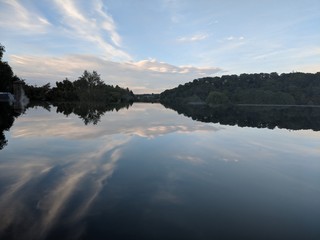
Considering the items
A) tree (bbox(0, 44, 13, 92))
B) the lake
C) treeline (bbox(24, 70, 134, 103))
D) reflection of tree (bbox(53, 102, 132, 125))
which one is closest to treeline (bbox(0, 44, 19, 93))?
tree (bbox(0, 44, 13, 92))

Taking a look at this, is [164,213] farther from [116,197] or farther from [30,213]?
[30,213]

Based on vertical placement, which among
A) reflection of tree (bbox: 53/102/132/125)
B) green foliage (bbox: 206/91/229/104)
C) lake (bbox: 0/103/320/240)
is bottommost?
green foliage (bbox: 206/91/229/104)

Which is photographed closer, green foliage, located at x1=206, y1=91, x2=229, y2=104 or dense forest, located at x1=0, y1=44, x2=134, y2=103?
dense forest, located at x1=0, y1=44, x2=134, y2=103

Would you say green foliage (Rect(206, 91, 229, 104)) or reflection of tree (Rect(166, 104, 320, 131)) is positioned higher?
reflection of tree (Rect(166, 104, 320, 131))

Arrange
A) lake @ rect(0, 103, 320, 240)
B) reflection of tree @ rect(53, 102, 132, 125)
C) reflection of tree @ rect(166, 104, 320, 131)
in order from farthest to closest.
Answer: reflection of tree @ rect(53, 102, 132, 125)
reflection of tree @ rect(166, 104, 320, 131)
lake @ rect(0, 103, 320, 240)

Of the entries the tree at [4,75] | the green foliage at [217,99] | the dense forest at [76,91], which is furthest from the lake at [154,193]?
the green foliage at [217,99]

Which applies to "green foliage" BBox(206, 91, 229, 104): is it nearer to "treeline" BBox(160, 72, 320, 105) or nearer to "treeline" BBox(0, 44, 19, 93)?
"treeline" BBox(160, 72, 320, 105)

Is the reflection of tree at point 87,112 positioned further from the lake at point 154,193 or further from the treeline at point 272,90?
the treeline at point 272,90

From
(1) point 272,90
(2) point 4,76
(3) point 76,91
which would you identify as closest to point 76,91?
(3) point 76,91

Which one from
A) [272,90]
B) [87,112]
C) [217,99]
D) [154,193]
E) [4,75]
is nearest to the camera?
[154,193]

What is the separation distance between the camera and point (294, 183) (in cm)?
859

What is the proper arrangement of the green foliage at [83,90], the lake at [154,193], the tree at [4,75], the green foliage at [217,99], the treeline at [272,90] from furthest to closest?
the green foliage at [217,99] < the treeline at [272,90] < the green foliage at [83,90] < the tree at [4,75] < the lake at [154,193]

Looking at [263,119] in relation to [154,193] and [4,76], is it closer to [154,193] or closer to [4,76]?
[154,193]

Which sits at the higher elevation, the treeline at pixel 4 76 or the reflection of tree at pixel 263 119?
the treeline at pixel 4 76
